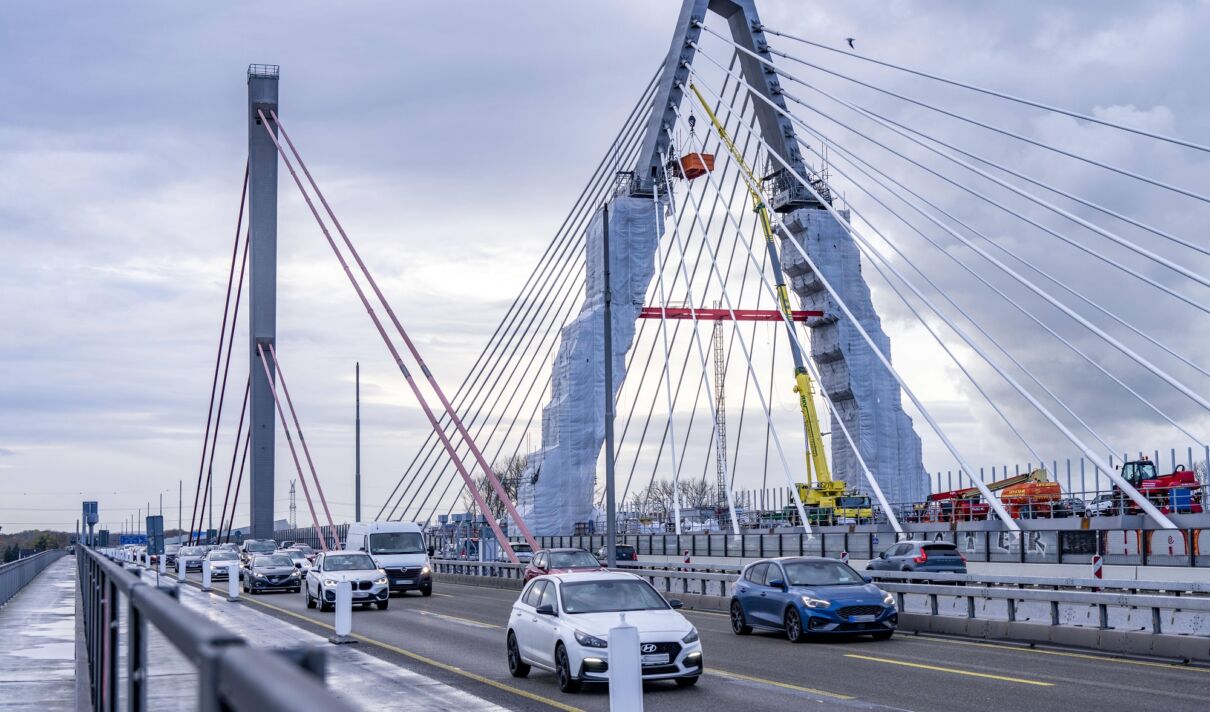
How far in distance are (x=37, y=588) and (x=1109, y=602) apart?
35.8m

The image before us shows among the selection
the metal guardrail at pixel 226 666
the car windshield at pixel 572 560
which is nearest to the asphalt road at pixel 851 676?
the car windshield at pixel 572 560

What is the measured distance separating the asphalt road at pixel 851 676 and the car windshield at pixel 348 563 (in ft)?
22.9

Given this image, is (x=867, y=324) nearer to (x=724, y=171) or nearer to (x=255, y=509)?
(x=724, y=171)

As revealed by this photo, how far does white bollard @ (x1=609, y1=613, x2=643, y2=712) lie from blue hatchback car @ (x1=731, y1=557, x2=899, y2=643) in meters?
11.2

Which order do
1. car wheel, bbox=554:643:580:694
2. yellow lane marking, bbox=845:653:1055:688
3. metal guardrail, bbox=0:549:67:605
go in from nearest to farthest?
car wheel, bbox=554:643:580:694 < yellow lane marking, bbox=845:653:1055:688 < metal guardrail, bbox=0:549:67:605

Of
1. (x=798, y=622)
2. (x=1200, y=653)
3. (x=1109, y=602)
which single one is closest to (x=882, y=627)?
(x=798, y=622)

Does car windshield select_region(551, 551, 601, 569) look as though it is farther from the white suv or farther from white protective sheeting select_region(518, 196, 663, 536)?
white protective sheeting select_region(518, 196, 663, 536)

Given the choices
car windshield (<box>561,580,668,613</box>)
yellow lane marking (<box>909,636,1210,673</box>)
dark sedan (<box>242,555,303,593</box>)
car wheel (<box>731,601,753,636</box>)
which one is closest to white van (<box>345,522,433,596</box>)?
dark sedan (<box>242,555,303,593</box>)

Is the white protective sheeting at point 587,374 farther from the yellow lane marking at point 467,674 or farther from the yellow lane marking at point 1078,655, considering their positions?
the yellow lane marking at point 1078,655

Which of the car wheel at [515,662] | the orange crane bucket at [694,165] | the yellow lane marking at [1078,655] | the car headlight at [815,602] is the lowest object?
the yellow lane marking at [1078,655]

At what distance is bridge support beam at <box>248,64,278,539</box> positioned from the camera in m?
62.0

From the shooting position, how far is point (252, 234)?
6206cm

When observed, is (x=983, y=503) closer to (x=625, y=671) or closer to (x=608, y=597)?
(x=608, y=597)

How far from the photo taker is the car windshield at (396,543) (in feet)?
131
